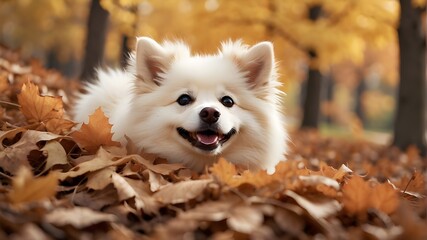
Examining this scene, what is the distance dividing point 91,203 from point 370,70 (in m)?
30.9

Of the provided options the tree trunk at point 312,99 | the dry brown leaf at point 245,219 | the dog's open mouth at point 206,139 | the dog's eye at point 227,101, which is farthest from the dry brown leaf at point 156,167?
the tree trunk at point 312,99

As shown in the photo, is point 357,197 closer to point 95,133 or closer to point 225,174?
point 225,174

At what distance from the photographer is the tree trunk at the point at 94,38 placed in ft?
27.8

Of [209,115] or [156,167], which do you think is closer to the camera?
[156,167]

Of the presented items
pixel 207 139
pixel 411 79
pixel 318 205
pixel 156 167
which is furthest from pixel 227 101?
pixel 411 79

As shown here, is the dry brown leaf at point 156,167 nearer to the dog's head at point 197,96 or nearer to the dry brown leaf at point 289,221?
the dog's head at point 197,96

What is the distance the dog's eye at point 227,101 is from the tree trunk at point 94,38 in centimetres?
549

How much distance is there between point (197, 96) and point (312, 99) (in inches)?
455

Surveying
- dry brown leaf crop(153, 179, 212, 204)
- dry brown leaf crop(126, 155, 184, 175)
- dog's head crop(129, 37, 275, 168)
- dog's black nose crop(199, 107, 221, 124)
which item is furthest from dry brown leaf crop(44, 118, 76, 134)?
dry brown leaf crop(153, 179, 212, 204)

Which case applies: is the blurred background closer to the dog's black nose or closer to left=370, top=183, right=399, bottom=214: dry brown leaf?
the dog's black nose

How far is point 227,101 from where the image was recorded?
11.2ft

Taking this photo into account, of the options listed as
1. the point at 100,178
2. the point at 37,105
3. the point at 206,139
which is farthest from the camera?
the point at 37,105

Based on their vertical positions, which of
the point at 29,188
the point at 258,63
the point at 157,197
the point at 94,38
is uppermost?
the point at 258,63

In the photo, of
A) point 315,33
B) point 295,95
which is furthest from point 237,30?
point 295,95
